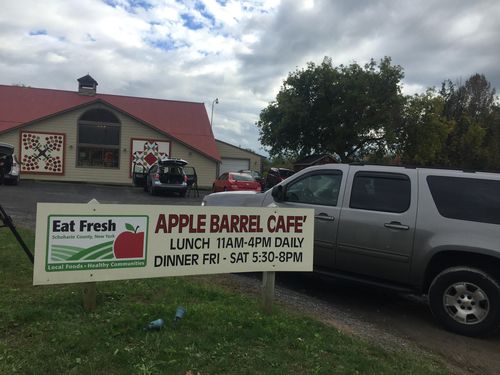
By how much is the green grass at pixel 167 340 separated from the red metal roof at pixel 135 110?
27.3 meters

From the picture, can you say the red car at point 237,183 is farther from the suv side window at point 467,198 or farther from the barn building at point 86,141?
the suv side window at point 467,198

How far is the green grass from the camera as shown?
345 centimetres

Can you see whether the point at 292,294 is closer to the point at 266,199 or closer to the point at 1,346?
the point at 266,199

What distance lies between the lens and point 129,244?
164 inches

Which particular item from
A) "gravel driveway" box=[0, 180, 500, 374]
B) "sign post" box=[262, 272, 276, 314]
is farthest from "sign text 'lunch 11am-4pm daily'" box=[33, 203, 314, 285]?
"gravel driveway" box=[0, 180, 500, 374]

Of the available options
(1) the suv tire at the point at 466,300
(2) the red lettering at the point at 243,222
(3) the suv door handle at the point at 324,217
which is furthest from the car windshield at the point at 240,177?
(2) the red lettering at the point at 243,222

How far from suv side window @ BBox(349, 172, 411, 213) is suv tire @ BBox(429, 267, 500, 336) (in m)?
0.97

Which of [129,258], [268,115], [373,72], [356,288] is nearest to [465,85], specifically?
[373,72]

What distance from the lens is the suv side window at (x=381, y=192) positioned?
5.83 meters

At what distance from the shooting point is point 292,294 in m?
6.12

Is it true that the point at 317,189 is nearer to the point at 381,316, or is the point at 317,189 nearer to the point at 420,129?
the point at 381,316

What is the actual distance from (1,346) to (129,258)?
1.17 m

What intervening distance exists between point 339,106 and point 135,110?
1529cm

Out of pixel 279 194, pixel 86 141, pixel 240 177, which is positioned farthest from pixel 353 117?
pixel 279 194
